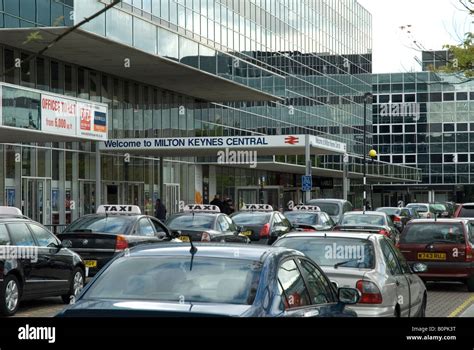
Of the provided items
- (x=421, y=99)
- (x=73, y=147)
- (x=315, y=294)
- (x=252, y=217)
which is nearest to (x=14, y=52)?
(x=73, y=147)

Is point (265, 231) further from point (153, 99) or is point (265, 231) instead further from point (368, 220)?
point (153, 99)

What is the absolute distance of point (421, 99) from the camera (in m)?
103

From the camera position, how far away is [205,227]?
21.8 metres

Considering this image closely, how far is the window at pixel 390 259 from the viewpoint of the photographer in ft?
37.1

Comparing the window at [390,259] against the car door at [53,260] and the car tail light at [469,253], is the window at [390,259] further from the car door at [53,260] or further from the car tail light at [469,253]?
the car tail light at [469,253]

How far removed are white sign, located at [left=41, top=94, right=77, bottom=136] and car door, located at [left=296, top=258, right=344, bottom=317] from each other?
2167 centimetres

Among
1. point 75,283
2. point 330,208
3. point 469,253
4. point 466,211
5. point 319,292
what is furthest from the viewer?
point 330,208

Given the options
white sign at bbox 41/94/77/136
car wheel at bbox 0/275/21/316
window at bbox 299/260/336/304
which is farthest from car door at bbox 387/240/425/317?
white sign at bbox 41/94/77/136

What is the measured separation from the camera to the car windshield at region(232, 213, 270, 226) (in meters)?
24.4

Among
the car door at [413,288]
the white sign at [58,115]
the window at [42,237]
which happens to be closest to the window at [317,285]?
the car door at [413,288]

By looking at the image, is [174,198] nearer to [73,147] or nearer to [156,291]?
[73,147]

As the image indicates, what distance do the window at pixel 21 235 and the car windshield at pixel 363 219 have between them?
39.2 ft

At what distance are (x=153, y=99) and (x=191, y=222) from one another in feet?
85.8

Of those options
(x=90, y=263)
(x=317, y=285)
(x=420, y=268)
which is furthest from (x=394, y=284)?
(x=90, y=263)
